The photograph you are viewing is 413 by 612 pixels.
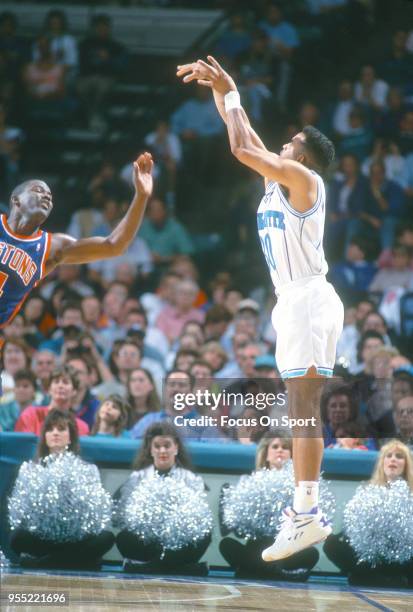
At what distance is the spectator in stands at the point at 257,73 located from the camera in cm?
1470

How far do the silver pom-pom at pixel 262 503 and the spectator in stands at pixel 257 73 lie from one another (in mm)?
7452

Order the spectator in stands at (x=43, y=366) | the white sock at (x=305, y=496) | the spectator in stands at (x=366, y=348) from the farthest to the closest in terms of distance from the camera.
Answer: the spectator in stands at (x=366, y=348), the spectator in stands at (x=43, y=366), the white sock at (x=305, y=496)

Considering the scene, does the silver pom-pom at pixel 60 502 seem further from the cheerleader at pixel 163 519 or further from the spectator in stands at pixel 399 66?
the spectator in stands at pixel 399 66

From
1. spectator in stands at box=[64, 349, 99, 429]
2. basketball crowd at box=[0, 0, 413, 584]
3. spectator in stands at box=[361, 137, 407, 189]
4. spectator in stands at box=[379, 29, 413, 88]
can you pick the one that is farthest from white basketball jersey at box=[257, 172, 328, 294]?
spectator in stands at box=[379, 29, 413, 88]

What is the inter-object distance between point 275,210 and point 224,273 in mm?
6661

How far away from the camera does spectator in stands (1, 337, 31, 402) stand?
33.5 ft

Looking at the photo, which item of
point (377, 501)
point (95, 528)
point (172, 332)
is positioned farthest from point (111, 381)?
point (377, 501)

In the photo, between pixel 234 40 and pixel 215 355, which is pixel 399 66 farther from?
pixel 215 355

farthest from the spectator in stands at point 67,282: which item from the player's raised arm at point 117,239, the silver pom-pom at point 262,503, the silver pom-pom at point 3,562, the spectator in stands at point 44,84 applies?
the player's raised arm at point 117,239

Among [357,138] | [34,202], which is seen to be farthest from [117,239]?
[357,138]

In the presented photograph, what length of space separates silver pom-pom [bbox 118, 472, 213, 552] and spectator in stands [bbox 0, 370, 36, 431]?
6.13 ft

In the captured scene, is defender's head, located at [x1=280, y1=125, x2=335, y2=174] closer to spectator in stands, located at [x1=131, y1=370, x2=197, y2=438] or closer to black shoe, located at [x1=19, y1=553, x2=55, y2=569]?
spectator in stands, located at [x1=131, y1=370, x2=197, y2=438]

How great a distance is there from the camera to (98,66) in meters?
16.0

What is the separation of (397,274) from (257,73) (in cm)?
407
